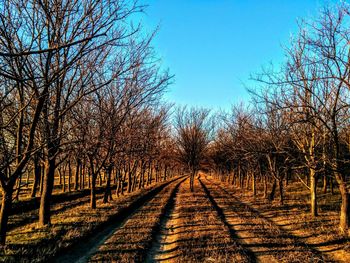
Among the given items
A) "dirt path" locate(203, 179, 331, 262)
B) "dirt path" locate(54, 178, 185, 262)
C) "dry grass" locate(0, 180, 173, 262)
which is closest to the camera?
"dry grass" locate(0, 180, 173, 262)

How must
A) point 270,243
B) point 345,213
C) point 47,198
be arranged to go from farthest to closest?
point 47,198 → point 345,213 → point 270,243

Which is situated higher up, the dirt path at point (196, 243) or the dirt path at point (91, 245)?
the dirt path at point (196, 243)

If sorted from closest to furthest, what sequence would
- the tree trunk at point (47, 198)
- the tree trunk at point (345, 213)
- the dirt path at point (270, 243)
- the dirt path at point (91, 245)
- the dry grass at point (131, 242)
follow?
the dry grass at point (131, 242) < the dirt path at point (270, 243) < the dirt path at point (91, 245) < the tree trunk at point (345, 213) < the tree trunk at point (47, 198)

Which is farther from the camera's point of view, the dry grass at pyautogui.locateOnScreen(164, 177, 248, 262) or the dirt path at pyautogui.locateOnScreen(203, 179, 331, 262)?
the dirt path at pyautogui.locateOnScreen(203, 179, 331, 262)

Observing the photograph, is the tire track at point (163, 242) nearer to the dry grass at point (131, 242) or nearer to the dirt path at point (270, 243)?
the dry grass at point (131, 242)

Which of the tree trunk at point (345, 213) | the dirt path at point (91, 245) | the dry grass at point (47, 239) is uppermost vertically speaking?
the tree trunk at point (345, 213)

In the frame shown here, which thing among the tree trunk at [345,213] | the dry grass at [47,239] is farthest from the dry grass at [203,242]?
the tree trunk at [345,213]

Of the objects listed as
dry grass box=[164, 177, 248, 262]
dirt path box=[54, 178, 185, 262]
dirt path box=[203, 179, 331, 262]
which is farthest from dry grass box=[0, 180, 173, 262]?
dirt path box=[203, 179, 331, 262]

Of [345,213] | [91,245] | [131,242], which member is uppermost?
[345,213]

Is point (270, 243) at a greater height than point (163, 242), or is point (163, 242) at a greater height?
point (270, 243)

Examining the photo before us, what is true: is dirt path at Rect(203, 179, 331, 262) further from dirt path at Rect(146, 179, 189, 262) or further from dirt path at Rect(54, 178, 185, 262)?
dirt path at Rect(54, 178, 185, 262)

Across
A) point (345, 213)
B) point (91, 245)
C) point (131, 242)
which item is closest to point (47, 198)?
point (91, 245)

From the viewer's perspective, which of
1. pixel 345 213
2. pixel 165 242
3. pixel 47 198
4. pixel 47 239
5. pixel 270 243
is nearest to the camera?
pixel 47 239

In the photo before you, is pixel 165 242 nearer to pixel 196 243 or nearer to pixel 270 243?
pixel 196 243
